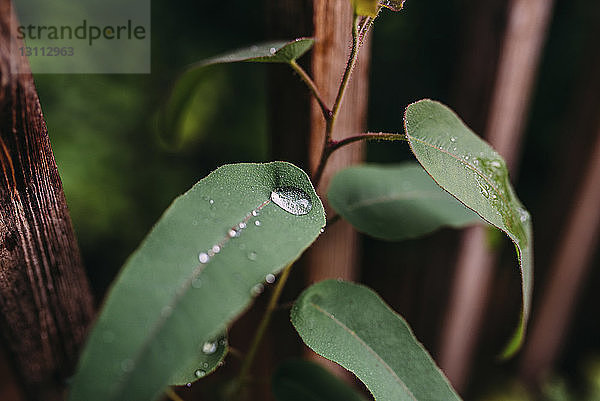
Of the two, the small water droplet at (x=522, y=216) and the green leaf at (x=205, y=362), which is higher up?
the small water droplet at (x=522, y=216)

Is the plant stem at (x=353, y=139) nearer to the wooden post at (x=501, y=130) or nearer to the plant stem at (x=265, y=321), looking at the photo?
the plant stem at (x=265, y=321)

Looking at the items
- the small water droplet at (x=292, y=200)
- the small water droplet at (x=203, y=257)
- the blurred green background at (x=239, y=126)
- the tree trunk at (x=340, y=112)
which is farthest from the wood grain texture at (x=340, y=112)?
the blurred green background at (x=239, y=126)

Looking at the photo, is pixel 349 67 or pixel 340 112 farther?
pixel 340 112

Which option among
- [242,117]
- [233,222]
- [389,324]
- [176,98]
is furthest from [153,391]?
[242,117]

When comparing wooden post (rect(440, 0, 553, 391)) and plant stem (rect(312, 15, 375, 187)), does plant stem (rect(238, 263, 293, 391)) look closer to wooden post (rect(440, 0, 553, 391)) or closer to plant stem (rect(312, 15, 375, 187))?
plant stem (rect(312, 15, 375, 187))

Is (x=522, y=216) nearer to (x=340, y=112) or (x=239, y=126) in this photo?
(x=340, y=112)

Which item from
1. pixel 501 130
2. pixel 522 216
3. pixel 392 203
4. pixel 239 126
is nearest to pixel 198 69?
pixel 392 203
